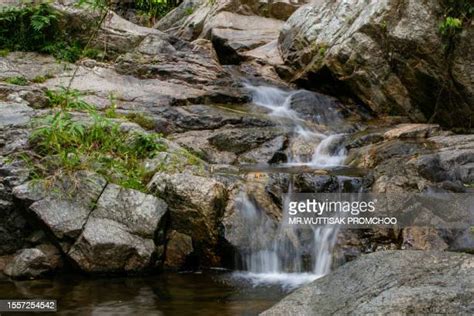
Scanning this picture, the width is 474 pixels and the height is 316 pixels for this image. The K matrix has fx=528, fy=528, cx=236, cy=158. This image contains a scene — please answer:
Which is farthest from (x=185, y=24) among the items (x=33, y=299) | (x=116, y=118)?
(x=33, y=299)

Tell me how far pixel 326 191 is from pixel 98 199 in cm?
280

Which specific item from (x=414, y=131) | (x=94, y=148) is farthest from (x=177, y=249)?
(x=414, y=131)

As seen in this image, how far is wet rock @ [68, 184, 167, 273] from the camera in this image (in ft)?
19.1

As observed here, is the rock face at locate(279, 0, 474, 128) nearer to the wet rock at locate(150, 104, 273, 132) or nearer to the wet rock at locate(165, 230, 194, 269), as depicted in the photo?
the wet rock at locate(150, 104, 273, 132)

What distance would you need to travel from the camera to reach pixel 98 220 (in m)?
6.02

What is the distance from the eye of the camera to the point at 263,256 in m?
6.23

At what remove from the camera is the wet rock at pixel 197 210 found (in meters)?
6.26

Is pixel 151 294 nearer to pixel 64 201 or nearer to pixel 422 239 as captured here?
pixel 64 201

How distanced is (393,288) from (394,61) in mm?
7137

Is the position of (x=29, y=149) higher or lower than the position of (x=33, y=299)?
higher

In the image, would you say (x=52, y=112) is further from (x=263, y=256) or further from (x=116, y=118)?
(x=263, y=256)

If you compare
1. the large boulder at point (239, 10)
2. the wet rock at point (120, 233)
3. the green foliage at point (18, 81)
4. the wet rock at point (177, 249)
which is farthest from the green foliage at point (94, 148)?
the large boulder at point (239, 10)

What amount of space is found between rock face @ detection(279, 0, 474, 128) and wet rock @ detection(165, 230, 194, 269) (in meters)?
5.40

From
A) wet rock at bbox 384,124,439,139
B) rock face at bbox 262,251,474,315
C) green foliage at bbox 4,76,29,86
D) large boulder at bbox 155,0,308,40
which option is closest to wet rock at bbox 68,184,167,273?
rock face at bbox 262,251,474,315
